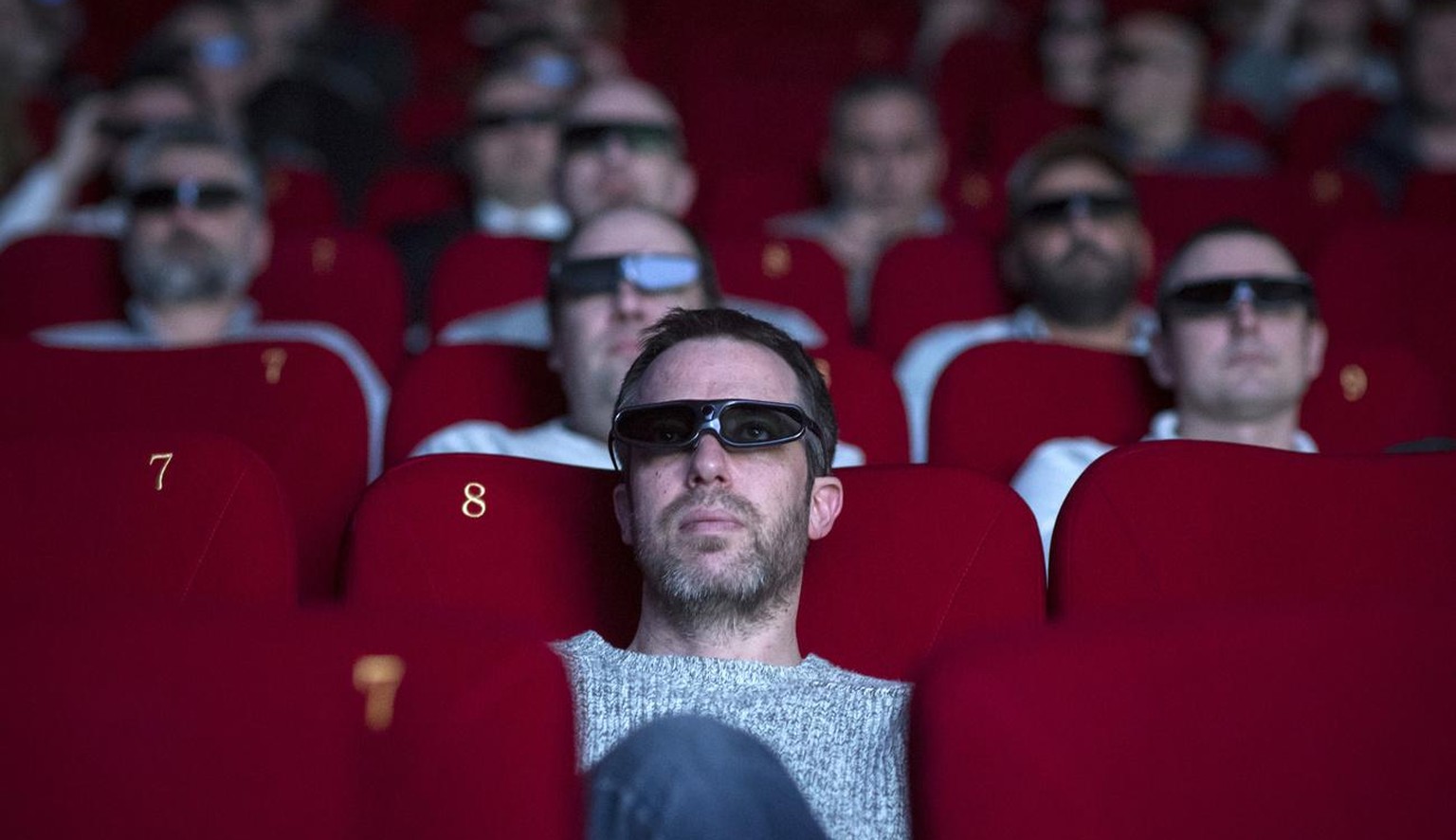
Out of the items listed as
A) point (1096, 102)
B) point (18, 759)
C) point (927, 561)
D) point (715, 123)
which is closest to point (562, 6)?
point (715, 123)

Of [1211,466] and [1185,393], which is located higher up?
[1185,393]

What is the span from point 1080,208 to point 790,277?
0.49m

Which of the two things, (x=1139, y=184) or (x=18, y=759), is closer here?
(x=18, y=759)

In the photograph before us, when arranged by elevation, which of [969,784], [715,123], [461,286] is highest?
[715,123]

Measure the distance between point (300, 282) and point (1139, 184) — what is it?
5.66ft

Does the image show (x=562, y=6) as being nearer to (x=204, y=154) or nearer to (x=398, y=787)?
(x=204, y=154)

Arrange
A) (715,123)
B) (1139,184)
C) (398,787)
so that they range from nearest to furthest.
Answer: (398,787), (1139,184), (715,123)

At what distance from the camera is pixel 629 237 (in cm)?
218

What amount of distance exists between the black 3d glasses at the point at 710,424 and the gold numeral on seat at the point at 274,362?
0.57 metres

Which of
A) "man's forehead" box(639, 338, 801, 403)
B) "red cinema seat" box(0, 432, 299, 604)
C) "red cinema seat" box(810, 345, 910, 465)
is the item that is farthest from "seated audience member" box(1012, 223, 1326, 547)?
"red cinema seat" box(0, 432, 299, 604)

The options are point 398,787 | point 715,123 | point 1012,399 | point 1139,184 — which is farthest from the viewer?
point 715,123

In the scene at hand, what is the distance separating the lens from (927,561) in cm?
155

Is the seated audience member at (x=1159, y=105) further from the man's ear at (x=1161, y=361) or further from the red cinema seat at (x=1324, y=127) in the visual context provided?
the man's ear at (x=1161, y=361)

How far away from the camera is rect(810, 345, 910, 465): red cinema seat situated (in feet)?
6.53
